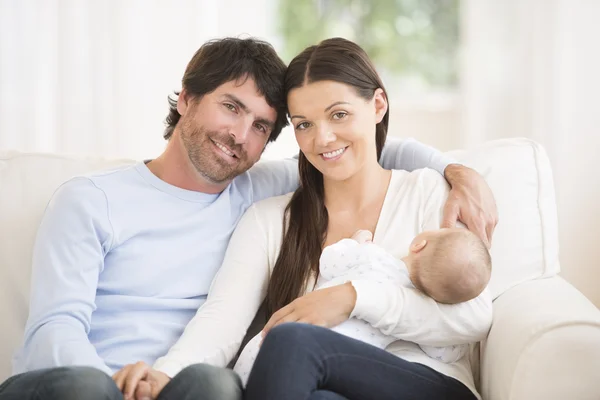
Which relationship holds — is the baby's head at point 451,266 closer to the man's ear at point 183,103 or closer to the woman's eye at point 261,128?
the woman's eye at point 261,128

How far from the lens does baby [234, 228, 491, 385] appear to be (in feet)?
5.64

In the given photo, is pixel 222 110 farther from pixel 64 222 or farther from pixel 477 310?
pixel 477 310

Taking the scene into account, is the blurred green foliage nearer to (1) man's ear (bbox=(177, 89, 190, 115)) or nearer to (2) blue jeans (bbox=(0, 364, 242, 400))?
(1) man's ear (bbox=(177, 89, 190, 115))

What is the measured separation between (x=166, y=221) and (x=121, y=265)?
0.52 ft

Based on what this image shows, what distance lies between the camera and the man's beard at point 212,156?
80.3 inches

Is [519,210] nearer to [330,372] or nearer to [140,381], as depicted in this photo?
[330,372]

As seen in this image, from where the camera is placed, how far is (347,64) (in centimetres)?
197

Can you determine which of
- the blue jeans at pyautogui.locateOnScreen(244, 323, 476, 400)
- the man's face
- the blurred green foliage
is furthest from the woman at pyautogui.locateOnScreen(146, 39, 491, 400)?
the blurred green foliage

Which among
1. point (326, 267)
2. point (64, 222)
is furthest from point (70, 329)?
point (326, 267)

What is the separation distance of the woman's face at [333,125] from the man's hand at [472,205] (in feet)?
0.81

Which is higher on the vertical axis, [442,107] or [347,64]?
[347,64]

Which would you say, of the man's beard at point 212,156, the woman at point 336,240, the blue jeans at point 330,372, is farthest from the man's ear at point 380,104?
the blue jeans at point 330,372

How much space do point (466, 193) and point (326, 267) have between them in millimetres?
396

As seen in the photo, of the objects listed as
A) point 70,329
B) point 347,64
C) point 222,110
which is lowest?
point 70,329
